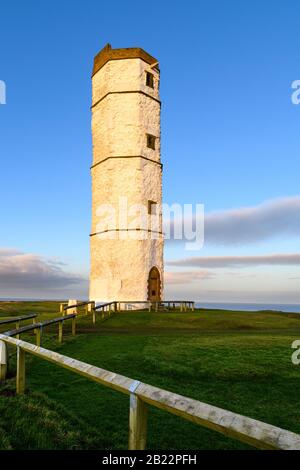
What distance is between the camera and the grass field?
4406mm

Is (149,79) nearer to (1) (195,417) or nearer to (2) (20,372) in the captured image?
(2) (20,372)

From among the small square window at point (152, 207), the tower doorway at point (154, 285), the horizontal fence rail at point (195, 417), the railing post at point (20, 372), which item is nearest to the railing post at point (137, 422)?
the horizontal fence rail at point (195, 417)

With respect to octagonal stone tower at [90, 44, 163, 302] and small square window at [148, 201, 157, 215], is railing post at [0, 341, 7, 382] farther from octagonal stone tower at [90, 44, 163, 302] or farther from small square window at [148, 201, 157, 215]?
small square window at [148, 201, 157, 215]

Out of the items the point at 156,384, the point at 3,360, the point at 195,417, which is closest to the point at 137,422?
the point at 195,417

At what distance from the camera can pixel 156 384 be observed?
23.6ft

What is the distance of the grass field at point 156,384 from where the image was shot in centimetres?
441

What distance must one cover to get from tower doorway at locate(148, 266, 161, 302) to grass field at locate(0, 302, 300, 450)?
741 inches

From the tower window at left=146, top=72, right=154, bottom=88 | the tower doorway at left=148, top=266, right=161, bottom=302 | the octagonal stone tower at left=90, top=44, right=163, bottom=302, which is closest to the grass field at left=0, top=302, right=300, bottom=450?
the octagonal stone tower at left=90, top=44, right=163, bottom=302

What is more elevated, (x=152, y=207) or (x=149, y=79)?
(x=149, y=79)

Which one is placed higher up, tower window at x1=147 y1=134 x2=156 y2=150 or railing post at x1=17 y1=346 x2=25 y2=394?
tower window at x1=147 y1=134 x2=156 y2=150

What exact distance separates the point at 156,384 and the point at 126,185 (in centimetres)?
2583
